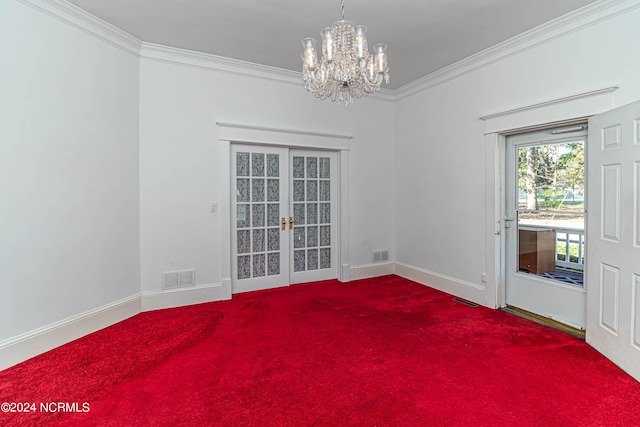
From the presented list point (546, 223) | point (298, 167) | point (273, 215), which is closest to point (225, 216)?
point (273, 215)

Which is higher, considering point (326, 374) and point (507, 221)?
point (507, 221)

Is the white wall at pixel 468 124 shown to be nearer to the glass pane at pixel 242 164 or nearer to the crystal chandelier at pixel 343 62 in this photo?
the crystal chandelier at pixel 343 62

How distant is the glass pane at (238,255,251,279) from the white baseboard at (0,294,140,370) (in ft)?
4.11

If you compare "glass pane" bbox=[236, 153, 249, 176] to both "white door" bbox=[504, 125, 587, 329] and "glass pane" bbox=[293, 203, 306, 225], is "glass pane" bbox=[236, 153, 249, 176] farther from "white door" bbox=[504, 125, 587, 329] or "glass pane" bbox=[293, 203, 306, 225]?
"white door" bbox=[504, 125, 587, 329]

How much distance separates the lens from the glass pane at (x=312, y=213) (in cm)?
478

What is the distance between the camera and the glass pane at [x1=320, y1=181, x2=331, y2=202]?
4863mm

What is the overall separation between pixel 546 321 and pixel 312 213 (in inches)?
124

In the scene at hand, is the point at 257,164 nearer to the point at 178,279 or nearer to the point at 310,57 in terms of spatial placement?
the point at 178,279

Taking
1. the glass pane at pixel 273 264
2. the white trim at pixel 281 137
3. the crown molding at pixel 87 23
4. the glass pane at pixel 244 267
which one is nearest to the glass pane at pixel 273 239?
the glass pane at pixel 273 264

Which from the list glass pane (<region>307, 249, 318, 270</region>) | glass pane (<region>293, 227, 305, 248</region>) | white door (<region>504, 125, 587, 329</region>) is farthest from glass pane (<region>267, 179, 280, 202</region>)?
white door (<region>504, 125, 587, 329</region>)

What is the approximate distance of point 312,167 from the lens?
4.78m

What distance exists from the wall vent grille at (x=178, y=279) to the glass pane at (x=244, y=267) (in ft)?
2.10

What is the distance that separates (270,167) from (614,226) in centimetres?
373

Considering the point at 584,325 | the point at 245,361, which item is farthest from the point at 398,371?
the point at 584,325
